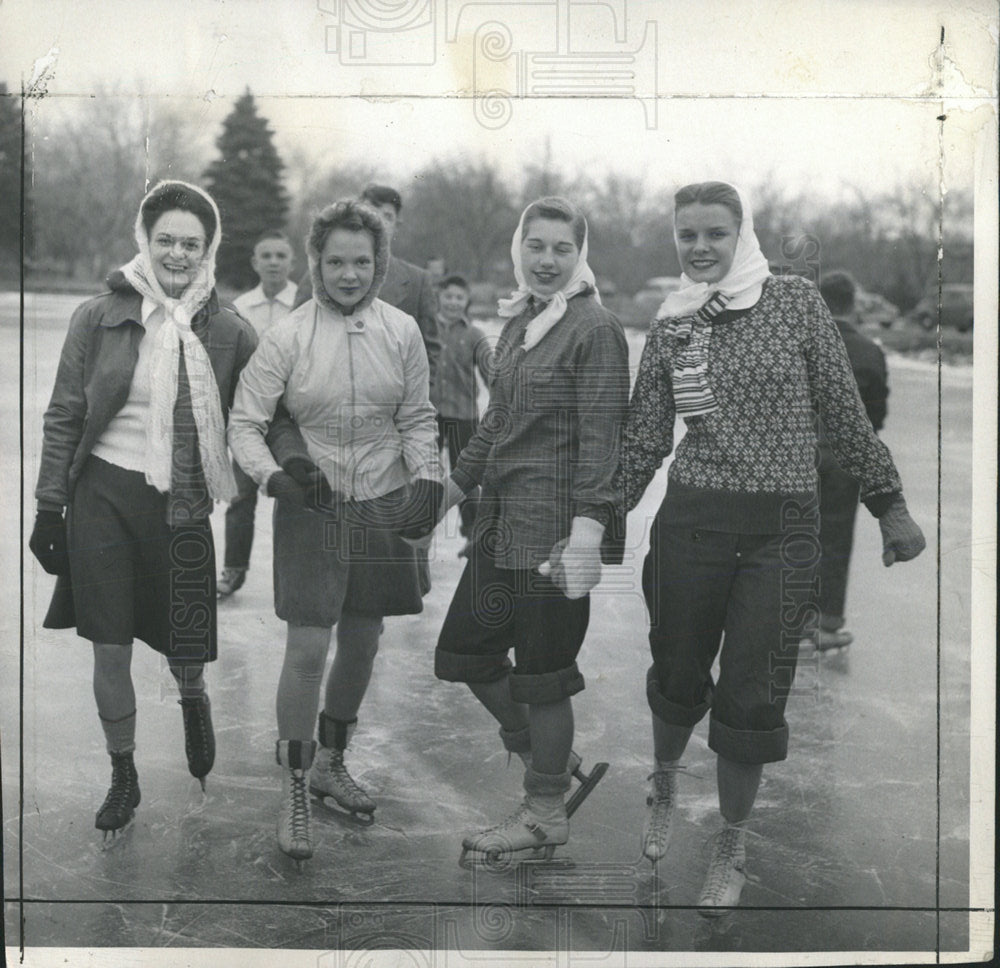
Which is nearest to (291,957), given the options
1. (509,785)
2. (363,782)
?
(363,782)

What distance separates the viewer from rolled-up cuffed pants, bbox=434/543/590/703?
3.88 m

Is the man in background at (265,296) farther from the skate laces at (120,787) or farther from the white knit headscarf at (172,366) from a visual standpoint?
the skate laces at (120,787)

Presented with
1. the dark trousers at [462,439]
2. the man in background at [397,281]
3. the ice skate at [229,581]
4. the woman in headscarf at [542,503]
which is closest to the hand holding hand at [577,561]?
the woman in headscarf at [542,503]

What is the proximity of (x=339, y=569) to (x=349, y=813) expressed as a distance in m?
0.67

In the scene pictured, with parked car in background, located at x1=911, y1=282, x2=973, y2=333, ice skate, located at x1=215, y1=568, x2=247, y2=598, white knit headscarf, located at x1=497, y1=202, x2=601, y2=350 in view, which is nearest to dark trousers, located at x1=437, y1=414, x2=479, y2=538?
white knit headscarf, located at x1=497, y1=202, x2=601, y2=350

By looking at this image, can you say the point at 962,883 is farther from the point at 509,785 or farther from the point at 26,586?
the point at 26,586

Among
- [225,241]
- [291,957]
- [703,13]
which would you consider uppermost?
[703,13]

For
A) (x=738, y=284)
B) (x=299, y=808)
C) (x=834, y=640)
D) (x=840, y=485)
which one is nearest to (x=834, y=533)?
(x=840, y=485)

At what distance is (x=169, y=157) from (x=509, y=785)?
1.91m

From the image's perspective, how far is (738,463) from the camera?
3.77 metres

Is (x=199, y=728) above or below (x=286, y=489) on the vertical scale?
below

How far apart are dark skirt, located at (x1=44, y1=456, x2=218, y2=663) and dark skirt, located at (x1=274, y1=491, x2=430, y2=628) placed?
8.5 inches

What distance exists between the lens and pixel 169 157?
387cm

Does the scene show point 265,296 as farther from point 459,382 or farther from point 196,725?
point 196,725
